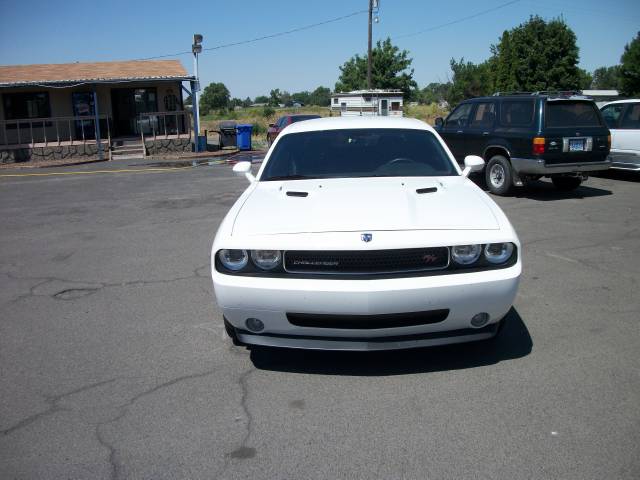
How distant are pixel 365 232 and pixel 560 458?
153cm

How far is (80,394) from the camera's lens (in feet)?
11.6

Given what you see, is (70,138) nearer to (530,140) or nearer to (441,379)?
(530,140)

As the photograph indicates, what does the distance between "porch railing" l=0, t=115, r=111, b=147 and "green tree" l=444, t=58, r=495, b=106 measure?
1378 inches

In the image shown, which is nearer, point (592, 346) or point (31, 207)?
point (592, 346)

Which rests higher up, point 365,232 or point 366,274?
point 365,232

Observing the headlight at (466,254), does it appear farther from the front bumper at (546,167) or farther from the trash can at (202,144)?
the trash can at (202,144)

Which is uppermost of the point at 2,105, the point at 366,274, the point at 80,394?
the point at 2,105

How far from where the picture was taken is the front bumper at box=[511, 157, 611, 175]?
991 cm

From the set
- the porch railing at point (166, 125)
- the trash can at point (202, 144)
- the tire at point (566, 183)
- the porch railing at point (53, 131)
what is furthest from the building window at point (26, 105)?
the tire at point (566, 183)

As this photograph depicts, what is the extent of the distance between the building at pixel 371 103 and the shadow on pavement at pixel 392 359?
35692 mm

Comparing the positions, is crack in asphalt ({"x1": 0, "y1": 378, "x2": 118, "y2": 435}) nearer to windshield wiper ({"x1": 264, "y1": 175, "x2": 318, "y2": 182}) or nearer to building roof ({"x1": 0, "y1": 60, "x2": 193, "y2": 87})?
windshield wiper ({"x1": 264, "y1": 175, "x2": 318, "y2": 182})

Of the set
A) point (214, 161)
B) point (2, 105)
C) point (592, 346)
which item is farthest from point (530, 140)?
point (2, 105)

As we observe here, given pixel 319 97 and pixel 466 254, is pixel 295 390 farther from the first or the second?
pixel 319 97

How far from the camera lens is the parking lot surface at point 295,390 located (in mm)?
2807
